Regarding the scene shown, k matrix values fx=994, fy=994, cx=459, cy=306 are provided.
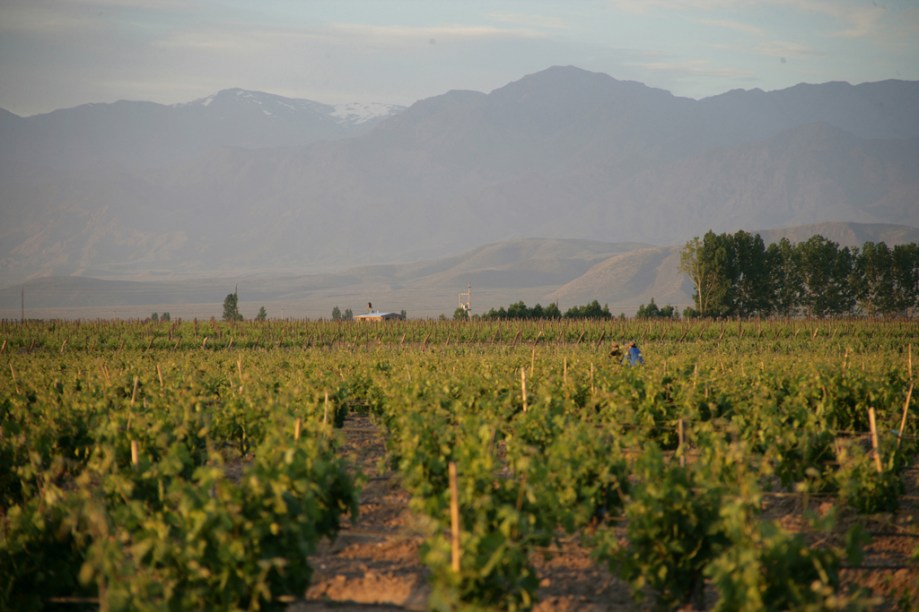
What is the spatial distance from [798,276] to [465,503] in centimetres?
7484

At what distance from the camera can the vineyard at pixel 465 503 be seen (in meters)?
7.62

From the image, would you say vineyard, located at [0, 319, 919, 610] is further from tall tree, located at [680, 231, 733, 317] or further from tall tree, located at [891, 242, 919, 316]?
tall tree, located at [891, 242, 919, 316]

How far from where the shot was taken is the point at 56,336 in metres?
45.0

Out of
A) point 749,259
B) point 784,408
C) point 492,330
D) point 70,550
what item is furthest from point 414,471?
point 749,259

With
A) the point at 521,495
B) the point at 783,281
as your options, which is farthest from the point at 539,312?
the point at 521,495

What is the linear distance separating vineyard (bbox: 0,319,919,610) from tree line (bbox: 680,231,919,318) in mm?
57146

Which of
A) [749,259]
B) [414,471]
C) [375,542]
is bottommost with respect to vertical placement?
[375,542]

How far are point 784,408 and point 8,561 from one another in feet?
33.0

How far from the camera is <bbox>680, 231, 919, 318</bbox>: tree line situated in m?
74.8

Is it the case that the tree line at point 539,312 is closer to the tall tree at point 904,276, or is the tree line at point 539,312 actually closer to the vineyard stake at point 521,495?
the tall tree at point 904,276

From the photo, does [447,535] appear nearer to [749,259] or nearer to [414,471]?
[414,471]

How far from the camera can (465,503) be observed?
9.00 metres

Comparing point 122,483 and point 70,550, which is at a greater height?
point 122,483

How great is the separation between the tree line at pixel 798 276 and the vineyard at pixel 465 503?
187ft
